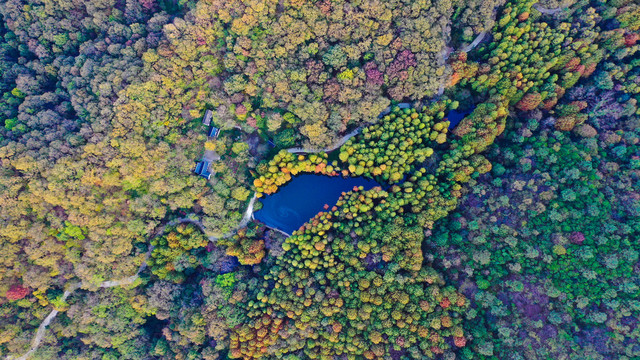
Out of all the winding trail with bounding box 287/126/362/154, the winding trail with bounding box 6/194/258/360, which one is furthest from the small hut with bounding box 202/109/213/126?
the winding trail with bounding box 287/126/362/154

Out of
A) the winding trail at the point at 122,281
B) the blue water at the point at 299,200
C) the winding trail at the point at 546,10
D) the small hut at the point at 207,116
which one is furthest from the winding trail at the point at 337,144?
the winding trail at the point at 546,10

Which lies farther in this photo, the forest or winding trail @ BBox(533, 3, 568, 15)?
winding trail @ BBox(533, 3, 568, 15)

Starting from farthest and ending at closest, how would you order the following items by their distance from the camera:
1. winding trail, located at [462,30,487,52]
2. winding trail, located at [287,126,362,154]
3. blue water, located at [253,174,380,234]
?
blue water, located at [253,174,380,234] < winding trail, located at [287,126,362,154] < winding trail, located at [462,30,487,52]

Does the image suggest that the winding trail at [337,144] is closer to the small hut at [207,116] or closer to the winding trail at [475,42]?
the small hut at [207,116]

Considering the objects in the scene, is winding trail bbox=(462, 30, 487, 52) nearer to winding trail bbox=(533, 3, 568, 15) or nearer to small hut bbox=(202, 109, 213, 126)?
winding trail bbox=(533, 3, 568, 15)

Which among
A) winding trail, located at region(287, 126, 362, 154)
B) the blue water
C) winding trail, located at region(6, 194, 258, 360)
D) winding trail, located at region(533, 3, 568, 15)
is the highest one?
winding trail, located at region(533, 3, 568, 15)

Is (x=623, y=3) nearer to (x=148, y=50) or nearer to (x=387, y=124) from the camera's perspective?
(x=387, y=124)
